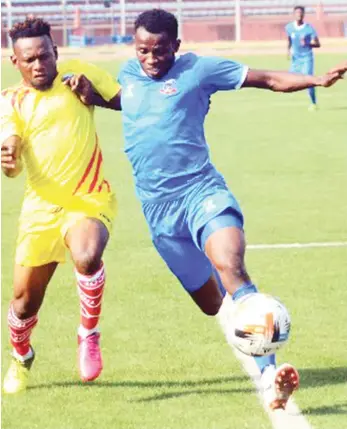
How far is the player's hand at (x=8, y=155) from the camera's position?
7750 mm

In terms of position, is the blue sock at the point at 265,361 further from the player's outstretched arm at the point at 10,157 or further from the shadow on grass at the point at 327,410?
the player's outstretched arm at the point at 10,157

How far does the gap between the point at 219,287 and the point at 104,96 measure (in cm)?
145

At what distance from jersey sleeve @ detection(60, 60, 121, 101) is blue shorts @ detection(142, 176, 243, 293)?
2.57 feet

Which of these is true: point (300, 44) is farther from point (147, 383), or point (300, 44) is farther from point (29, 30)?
point (147, 383)

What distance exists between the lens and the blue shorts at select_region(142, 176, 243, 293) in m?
7.54

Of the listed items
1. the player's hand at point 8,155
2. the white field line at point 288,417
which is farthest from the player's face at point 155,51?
the white field line at point 288,417

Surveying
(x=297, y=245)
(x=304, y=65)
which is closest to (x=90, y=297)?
(x=297, y=245)

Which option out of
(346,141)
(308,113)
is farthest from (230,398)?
(308,113)

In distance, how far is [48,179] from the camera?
8031 millimetres

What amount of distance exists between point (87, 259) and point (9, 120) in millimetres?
1062

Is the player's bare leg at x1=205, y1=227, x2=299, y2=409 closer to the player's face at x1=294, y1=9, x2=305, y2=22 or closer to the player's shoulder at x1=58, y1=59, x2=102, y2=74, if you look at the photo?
the player's shoulder at x1=58, y1=59, x2=102, y2=74

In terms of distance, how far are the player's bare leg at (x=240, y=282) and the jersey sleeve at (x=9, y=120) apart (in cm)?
148

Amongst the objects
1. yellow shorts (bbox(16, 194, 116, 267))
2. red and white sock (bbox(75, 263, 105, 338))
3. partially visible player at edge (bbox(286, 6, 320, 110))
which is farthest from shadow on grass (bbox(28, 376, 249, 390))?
partially visible player at edge (bbox(286, 6, 320, 110))

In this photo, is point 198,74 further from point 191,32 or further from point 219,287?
point 191,32
